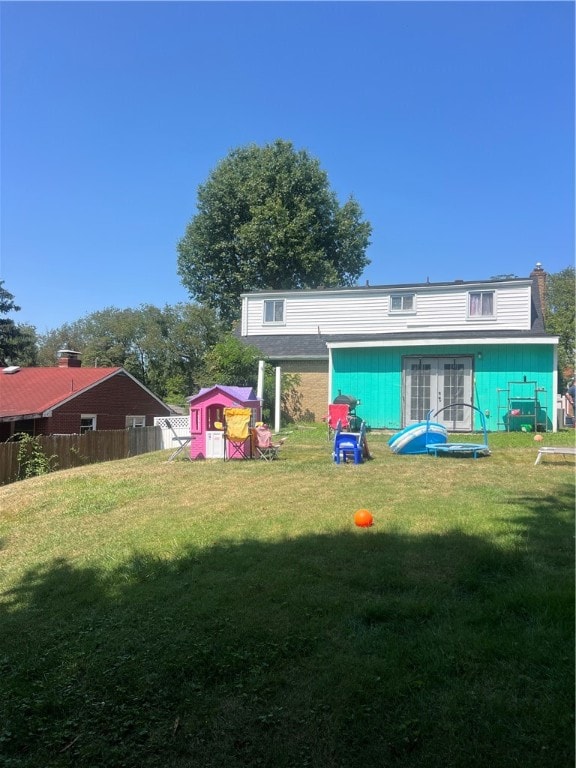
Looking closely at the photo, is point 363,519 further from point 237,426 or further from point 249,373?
point 249,373

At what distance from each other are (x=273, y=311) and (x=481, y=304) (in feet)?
28.0

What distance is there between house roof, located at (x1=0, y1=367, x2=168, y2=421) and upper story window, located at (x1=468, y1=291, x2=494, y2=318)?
16689 millimetres

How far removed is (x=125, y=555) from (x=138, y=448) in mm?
16684

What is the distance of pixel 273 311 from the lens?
25.8 metres

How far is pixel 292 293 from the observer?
25344 mm

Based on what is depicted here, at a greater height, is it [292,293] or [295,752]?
[292,293]

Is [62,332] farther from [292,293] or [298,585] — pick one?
[298,585]

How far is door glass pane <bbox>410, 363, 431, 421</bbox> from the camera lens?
19.2 meters

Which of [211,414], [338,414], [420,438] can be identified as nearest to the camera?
[420,438]

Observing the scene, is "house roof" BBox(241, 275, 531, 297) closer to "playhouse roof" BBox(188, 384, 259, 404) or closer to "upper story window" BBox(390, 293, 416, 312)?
"upper story window" BBox(390, 293, 416, 312)

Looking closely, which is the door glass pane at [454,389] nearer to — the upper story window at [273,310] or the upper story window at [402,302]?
the upper story window at [402,302]

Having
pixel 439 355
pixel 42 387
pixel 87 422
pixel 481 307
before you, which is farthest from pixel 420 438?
pixel 42 387

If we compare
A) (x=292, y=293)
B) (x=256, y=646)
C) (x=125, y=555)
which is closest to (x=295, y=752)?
(x=256, y=646)

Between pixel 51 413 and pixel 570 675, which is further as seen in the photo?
pixel 51 413
